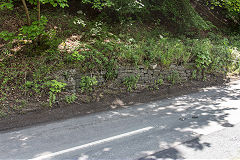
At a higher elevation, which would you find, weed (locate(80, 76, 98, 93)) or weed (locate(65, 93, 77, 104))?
weed (locate(80, 76, 98, 93))

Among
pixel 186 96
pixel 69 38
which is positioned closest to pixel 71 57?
pixel 69 38

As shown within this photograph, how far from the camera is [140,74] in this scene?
8945mm

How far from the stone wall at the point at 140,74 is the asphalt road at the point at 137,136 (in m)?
1.95

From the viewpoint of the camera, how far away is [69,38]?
31.7 ft

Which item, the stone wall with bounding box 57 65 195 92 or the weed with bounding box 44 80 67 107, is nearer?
the weed with bounding box 44 80 67 107

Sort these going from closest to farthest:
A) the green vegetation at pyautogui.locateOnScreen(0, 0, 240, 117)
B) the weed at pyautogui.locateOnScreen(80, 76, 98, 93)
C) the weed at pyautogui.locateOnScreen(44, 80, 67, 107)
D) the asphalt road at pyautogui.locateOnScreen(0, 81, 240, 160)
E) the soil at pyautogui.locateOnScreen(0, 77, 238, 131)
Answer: the asphalt road at pyautogui.locateOnScreen(0, 81, 240, 160), the soil at pyautogui.locateOnScreen(0, 77, 238, 131), the weed at pyautogui.locateOnScreen(44, 80, 67, 107), the green vegetation at pyautogui.locateOnScreen(0, 0, 240, 117), the weed at pyautogui.locateOnScreen(80, 76, 98, 93)

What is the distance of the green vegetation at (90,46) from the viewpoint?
7160 mm

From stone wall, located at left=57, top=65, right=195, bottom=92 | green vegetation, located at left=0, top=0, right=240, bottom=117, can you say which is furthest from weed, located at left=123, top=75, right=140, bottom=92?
stone wall, located at left=57, top=65, right=195, bottom=92

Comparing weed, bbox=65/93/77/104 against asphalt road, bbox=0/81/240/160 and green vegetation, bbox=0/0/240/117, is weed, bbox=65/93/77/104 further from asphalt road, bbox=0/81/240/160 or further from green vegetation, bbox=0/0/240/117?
asphalt road, bbox=0/81/240/160

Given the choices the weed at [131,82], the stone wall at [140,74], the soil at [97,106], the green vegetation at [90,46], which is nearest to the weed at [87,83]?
the green vegetation at [90,46]

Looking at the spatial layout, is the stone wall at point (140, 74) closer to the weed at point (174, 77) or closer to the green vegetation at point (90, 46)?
the weed at point (174, 77)

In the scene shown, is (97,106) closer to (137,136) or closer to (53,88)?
(53,88)

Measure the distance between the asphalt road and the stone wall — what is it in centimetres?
195

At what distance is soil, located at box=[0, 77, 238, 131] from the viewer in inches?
229
